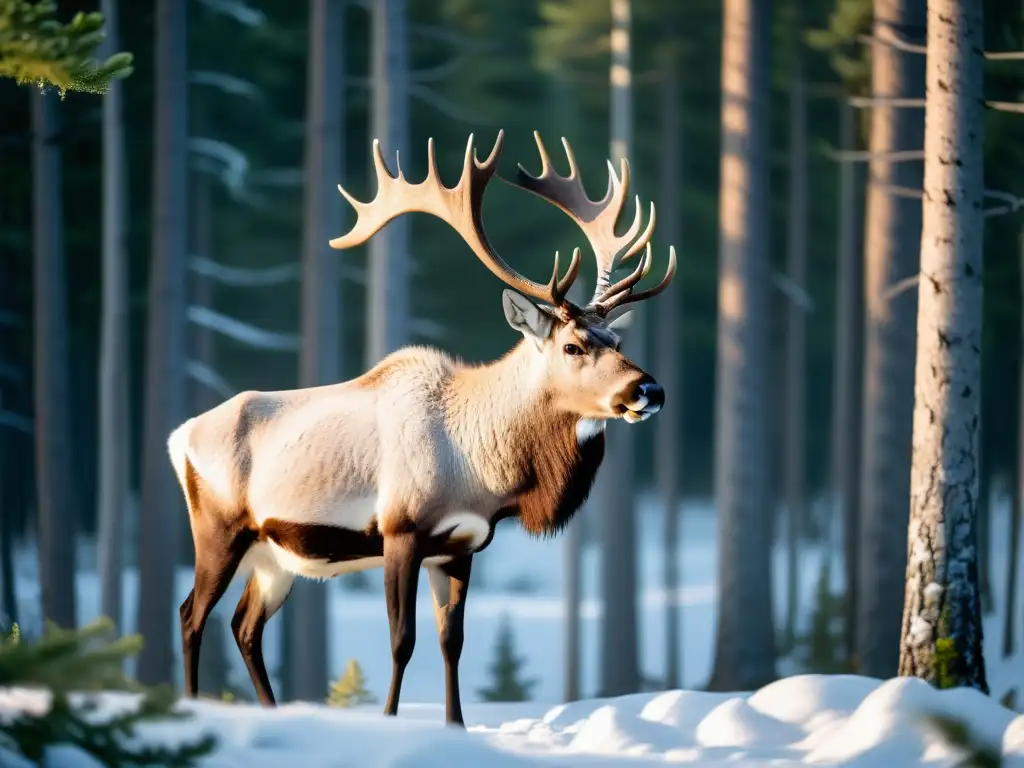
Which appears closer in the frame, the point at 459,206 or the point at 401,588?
the point at 401,588

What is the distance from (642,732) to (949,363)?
2902 millimetres

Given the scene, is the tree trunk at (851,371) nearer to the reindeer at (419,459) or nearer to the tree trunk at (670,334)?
the tree trunk at (670,334)

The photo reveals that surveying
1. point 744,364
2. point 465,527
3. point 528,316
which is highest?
point 528,316

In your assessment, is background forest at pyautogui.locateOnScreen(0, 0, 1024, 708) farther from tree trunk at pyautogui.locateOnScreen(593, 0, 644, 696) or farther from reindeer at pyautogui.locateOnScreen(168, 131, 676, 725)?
reindeer at pyautogui.locateOnScreen(168, 131, 676, 725)

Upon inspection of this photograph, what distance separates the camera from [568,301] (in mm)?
7223

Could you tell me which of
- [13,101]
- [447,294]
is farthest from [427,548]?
[447,294]

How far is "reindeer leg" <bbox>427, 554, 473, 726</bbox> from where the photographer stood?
23.6ft

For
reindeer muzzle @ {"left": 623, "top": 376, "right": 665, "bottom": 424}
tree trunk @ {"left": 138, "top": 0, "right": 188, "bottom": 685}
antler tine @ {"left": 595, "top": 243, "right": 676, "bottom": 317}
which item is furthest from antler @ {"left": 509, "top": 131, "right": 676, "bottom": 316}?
tree trunk @ {"left": 138, "top": 0, "right": 188, "bottom": 685}

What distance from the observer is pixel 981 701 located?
23.0ft

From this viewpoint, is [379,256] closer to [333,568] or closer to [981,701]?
[333,568]

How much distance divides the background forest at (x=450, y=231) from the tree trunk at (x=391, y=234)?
3 cm

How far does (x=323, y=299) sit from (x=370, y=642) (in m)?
8.94

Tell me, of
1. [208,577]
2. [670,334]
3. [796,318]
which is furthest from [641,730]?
[796,318]

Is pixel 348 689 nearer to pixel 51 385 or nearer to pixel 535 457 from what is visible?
pixel 535 457
